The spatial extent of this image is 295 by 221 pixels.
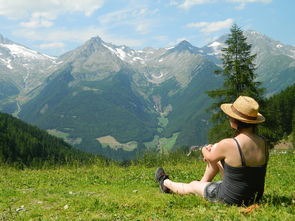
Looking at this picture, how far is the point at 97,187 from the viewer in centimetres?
1238

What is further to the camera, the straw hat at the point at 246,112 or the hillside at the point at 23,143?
the hillside at the point at 23,143

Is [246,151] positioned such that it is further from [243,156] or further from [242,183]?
[242,183]

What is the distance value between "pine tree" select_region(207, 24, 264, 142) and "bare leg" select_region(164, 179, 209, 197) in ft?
88.1

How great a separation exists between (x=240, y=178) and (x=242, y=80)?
29.7 meters

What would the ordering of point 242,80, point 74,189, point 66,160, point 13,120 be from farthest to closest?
point 13,120
point 242,80
point 66,160
point 74,189

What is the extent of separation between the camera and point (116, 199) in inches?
352

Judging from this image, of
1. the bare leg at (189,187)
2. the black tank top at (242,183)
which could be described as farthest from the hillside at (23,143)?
the black tank top at (242,183)

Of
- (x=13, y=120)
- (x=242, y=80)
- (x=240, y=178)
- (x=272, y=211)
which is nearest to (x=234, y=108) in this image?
(x=240, y=178)

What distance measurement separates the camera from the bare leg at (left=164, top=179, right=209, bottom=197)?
814 centimetres

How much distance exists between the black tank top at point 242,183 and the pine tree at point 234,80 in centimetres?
2805

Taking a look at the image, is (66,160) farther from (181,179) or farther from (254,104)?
(254,104)

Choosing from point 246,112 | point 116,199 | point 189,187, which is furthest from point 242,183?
point 116,199

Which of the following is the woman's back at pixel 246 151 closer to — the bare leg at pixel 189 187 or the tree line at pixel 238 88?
the bare leg at pixel 189 187

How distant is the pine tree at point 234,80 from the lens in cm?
3550
